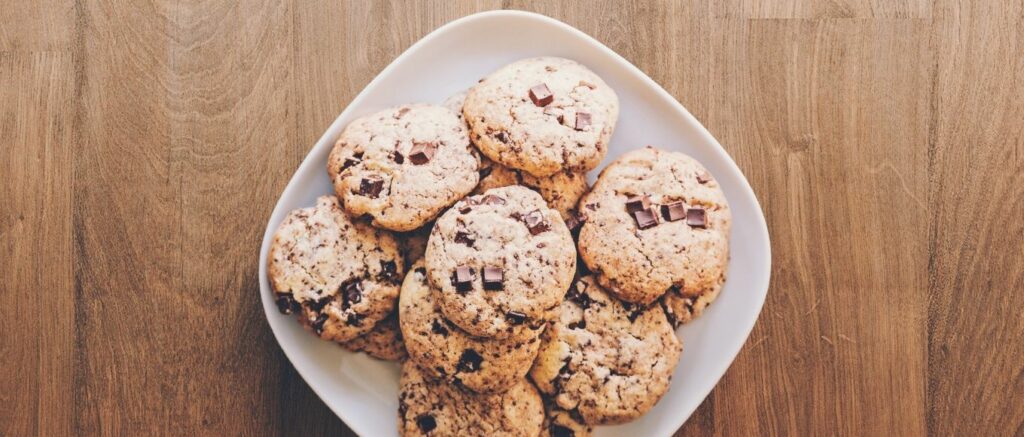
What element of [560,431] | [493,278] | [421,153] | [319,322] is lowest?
[560,431]

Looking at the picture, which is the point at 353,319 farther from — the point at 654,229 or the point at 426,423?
the point at 654,229

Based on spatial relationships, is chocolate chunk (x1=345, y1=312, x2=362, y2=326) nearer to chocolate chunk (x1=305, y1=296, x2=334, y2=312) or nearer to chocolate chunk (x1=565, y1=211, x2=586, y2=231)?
chocolate chunk (x1=305, y1=296, x2=334, y2=312)

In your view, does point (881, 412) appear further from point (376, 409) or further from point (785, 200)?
point (376, 409)

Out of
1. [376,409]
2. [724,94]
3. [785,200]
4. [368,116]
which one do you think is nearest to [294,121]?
[368,116]

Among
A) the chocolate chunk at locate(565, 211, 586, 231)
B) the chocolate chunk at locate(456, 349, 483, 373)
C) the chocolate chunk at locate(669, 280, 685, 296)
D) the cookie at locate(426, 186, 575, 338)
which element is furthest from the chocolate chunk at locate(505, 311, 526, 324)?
the chocolate chunk at locate(669, 280, 685, 296)

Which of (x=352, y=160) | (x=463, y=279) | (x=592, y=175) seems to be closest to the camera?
(x=463, y=279)

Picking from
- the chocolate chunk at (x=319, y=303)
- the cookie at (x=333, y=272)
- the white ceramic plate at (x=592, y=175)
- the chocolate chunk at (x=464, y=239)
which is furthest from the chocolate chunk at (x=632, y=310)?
the chocolate chunk at (x=319, y=303)

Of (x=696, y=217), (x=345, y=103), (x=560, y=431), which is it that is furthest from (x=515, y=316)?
(x=345, y=103)
